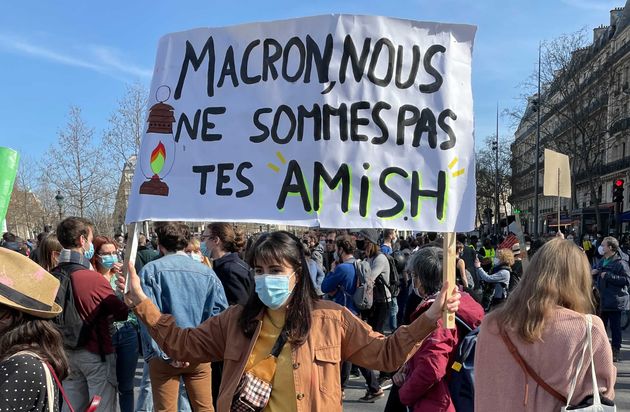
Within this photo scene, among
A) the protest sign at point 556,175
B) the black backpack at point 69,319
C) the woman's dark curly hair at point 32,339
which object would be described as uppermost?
the protest sign at point 556,175

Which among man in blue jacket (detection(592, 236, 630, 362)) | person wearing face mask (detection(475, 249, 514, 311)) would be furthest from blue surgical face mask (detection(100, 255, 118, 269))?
man in blue jacket (detection(592, 236, 630, 362))

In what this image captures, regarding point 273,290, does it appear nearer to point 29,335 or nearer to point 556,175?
point 29,335

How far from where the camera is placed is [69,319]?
3990mm

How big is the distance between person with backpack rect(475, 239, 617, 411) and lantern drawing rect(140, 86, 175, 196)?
165 centimetres

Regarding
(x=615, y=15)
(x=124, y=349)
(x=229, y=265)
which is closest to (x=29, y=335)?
(x=124, y=349)

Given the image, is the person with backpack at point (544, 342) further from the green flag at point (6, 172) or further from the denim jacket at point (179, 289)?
the denim jacket at point (179, 289)

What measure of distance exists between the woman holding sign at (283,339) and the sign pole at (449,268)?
39mm

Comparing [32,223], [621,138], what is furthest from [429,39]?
[621,138]

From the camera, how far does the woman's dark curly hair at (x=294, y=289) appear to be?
2590mm

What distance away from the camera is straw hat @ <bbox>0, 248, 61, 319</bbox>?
6.67 ft

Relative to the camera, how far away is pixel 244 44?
2.93m

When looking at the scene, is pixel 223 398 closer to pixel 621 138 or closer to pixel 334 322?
pixel 334 322

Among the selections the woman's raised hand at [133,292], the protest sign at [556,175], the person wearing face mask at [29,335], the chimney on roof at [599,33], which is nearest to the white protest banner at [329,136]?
the woman's raised hand at [133,292]

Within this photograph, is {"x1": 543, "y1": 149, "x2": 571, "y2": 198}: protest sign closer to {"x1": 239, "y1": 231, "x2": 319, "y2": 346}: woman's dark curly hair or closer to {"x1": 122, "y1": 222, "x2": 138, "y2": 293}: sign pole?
{"x1": 239, "y1": 231, "x2": 319, "y2": 346}: woman's dark curly hair
